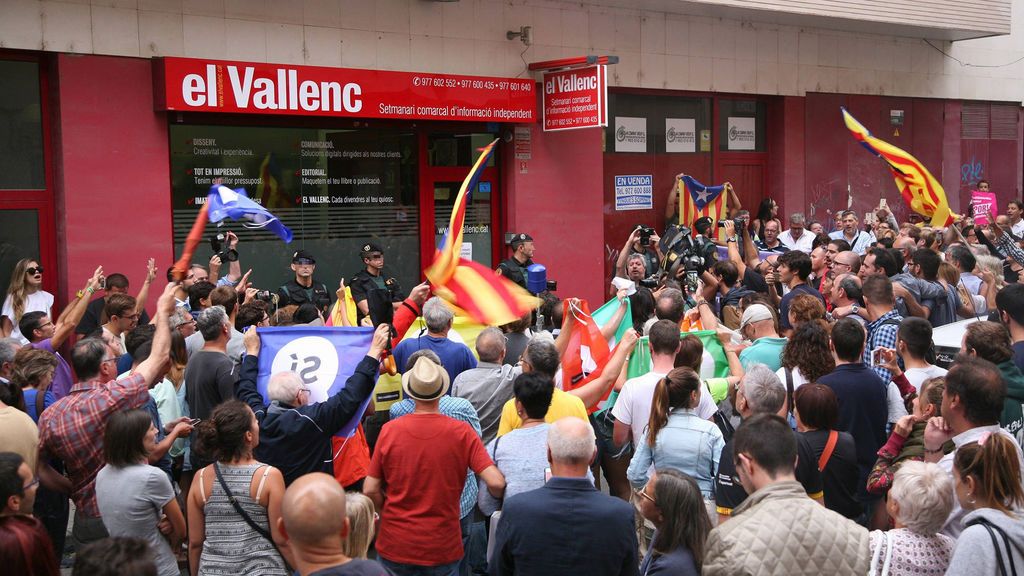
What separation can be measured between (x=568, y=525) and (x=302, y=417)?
6.33 ft

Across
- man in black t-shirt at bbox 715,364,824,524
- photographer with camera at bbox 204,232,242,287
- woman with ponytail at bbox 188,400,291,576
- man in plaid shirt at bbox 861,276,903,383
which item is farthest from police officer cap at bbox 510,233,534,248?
woman with ponytail at bbox 188,400,291,576

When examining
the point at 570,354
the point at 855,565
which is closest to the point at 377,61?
the point at 570,354

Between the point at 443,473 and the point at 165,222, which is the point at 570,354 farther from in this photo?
the point at 165,222

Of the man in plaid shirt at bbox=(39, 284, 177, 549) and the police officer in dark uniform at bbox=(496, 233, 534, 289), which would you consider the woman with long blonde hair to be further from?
the police officer in dark uniform at bbox=(496, 233, 534, 289)

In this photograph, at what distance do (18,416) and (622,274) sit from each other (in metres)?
8.42

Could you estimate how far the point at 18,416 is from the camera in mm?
5621

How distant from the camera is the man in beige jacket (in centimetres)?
374

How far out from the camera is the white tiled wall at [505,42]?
36.1 ft

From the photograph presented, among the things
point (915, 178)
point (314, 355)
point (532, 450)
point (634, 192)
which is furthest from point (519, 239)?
point (532, 450)

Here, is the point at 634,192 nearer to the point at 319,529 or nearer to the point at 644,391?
the point at 644,391

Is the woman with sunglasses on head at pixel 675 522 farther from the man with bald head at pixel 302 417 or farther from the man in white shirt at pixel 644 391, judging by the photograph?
the man with bald head at pixel 302 417

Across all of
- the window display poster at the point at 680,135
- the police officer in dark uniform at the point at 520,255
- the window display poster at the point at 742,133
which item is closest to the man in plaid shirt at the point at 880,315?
the police officer in dark uniform at the point at 520,255

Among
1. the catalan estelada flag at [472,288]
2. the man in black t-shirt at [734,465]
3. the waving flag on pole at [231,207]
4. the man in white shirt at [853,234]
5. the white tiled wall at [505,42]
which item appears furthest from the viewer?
the man in white shirt at [853,234]

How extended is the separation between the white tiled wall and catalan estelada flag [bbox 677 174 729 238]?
1.54 meters
